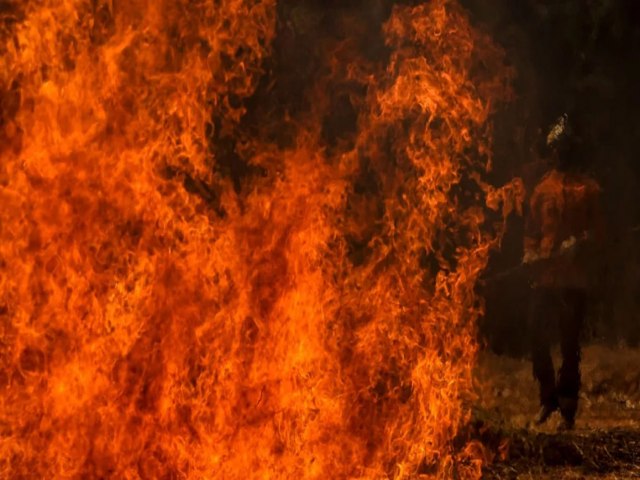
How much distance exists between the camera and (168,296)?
611 cm

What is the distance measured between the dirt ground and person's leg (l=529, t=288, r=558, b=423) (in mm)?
196

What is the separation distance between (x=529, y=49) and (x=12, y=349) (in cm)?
915

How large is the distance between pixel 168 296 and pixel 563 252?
478 centimetres

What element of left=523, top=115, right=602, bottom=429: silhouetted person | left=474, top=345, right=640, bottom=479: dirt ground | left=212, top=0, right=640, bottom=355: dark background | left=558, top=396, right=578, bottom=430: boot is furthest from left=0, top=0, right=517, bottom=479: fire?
left=212, top=0, right=640, bottom=355: dark background

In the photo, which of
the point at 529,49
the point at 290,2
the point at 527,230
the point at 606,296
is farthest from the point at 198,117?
the point at 606,296

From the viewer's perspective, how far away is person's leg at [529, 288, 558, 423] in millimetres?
9414

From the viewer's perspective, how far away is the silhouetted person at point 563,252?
9055mm

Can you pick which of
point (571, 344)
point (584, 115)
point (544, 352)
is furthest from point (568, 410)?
point (584, 115)

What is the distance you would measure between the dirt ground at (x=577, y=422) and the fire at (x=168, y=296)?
1.88ft

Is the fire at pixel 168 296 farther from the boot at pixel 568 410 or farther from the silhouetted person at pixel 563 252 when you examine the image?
the silhouetted person at pixel 563 252

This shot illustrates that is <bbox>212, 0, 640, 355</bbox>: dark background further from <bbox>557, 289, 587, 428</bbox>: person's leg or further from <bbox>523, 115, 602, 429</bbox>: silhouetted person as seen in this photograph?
<bbox>557, 289, 587, 428</bbox>: person's leg

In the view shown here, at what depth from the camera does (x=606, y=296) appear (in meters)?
12.9

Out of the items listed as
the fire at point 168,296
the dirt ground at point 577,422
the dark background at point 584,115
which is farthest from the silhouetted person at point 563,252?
the dark background at point 584,115

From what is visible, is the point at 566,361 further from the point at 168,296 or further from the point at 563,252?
the point at 168,296
